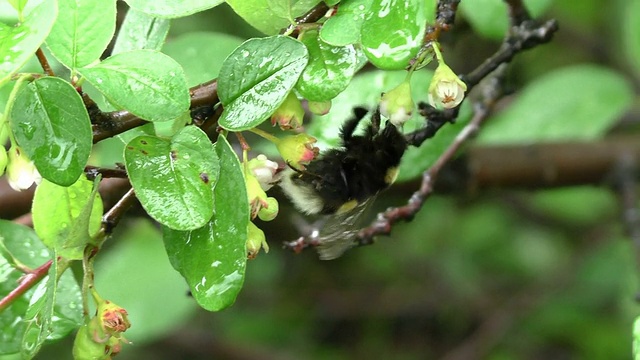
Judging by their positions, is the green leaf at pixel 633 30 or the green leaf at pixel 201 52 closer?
the green leaf at pixel 201 52

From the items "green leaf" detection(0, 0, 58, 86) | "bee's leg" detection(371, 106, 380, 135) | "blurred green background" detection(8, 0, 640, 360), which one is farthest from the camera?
"blurred green background" detection(8, 0, 640, 360)

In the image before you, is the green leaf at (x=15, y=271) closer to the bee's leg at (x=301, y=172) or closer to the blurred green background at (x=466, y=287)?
the bee's leg at (x=301, y=172)

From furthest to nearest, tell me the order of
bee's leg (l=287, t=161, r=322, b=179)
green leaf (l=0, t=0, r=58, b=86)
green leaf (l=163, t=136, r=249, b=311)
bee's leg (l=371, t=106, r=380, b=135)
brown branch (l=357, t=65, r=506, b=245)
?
brown branch (l=357, t=65, r=506, b=245) < bee's leg (l=371, t=106, r=380, b=135) < bee's leg (l=287, t=161, r=322, b=179) < green leaf (l=163, t=136, r=249, b=311) < green leaf (l=0, t=0, r=58, b=86)

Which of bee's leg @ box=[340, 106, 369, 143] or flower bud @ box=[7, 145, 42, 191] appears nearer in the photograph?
flower bud @ box=[7, 145, 42, 191]

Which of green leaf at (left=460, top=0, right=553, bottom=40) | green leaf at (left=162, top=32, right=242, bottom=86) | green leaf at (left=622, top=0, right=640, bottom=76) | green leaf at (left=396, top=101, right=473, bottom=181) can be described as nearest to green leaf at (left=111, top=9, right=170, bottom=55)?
green leaf at (left=162, top=32, right=242, bottom=86)

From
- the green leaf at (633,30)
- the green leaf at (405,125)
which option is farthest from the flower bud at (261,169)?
the green leaf at (633,30)

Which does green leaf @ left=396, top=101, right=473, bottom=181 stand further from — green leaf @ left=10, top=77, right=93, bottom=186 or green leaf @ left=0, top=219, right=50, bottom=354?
green leaf @ left=10, top=77, right=93, bottom=186

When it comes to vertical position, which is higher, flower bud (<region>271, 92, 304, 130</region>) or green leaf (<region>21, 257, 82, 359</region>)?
flower bud (<region>271, 92, 304, 130</region>)

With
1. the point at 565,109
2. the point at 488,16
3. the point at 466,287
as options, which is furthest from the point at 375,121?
the point at 466,287
